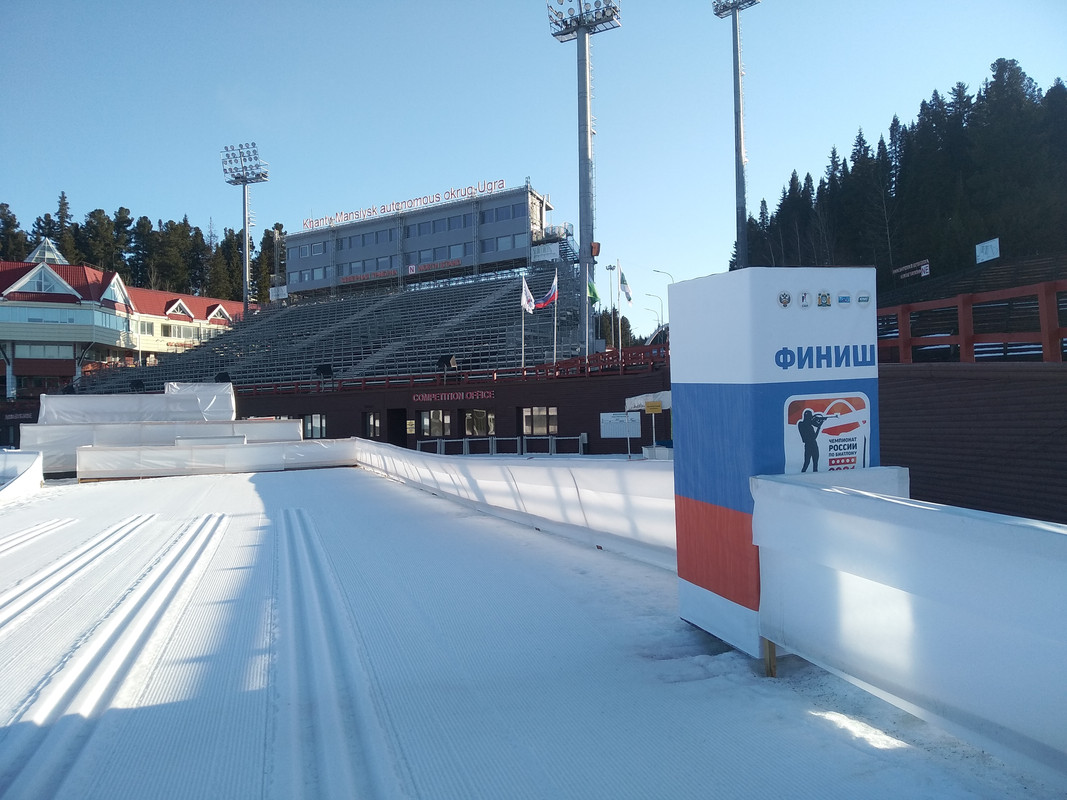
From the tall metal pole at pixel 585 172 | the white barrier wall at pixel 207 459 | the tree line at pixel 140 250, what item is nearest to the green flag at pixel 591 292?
the tall metal pole at pixel 585 172

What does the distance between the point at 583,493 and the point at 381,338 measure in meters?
36.4

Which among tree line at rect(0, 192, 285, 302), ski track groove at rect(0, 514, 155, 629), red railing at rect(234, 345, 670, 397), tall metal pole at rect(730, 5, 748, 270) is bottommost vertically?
ski track groove at rect(0, 514, 155, 629)

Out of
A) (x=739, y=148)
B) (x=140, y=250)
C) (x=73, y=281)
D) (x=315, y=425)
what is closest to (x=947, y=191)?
(x=739, y=148)

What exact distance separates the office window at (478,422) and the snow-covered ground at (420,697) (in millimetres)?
21804

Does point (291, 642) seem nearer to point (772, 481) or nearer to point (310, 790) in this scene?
point (310, 790)

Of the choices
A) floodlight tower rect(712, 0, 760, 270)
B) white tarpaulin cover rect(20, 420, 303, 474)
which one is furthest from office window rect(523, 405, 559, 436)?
white tarpaulin cover rect(20, 420, 303, 474)

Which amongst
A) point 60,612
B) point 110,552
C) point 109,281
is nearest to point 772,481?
point 60,612

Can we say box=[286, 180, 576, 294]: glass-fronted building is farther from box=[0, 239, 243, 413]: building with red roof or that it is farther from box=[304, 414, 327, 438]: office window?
box=[304, 414, 327, 438]: office window

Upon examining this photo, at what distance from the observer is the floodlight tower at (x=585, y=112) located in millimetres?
26375

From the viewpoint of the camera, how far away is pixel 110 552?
7.40 meters

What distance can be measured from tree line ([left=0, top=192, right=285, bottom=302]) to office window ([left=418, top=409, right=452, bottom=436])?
73.5 meters

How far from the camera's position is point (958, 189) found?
163ft

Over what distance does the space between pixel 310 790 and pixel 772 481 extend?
2.71m

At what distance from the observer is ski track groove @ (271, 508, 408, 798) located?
2.59m
